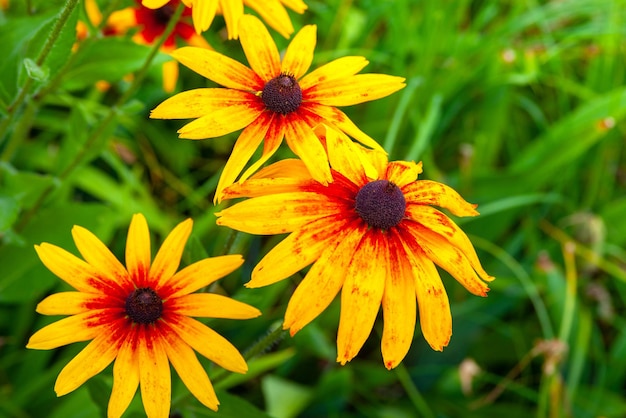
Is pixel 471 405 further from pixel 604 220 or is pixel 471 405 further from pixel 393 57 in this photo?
pixel 393 57

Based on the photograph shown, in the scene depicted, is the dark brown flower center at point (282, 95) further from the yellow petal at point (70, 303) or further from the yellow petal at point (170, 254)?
the yellow petal at point (70, 303)

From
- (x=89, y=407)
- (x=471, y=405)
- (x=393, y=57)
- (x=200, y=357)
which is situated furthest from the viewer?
(x=393, y=57)

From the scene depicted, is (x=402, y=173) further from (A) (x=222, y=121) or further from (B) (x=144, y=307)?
(B) (x=144, y=307)

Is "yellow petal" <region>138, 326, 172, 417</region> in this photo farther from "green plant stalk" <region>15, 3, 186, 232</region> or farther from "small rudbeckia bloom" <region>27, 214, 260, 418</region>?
"green plant stalk" <region>15, 3, 186, 232</region>

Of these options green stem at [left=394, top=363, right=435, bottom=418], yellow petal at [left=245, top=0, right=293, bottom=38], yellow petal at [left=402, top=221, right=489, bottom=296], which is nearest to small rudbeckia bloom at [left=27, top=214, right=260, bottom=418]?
yellow petal at [left=402, top=221, right=489, bottom=296]

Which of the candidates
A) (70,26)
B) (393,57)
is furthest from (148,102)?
(70,26)

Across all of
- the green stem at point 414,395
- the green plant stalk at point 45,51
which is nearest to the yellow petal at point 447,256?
the green plant stalk at point 45,51

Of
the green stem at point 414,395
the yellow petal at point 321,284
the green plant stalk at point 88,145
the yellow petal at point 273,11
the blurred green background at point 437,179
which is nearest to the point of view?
the yellow petal at point 321,284
